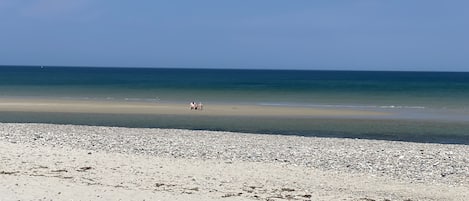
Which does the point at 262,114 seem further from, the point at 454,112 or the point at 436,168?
the point at 436,168

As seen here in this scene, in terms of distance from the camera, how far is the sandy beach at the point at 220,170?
1160 centimetres

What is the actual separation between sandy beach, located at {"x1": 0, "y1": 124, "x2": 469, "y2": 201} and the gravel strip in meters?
0.02

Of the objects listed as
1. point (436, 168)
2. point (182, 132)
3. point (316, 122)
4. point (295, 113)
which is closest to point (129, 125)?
point (182, 132)

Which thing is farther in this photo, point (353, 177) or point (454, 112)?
point (454, 112)

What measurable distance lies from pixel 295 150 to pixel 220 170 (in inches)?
176

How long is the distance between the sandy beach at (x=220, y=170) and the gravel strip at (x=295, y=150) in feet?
0.08

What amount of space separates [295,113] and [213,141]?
17187 mm

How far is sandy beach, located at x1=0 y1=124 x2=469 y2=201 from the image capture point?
11.6m

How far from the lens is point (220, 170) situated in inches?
556

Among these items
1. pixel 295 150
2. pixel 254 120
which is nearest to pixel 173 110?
pixel 254 120

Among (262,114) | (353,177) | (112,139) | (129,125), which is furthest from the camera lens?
(262,114)

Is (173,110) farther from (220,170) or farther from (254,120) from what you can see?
(220,170)

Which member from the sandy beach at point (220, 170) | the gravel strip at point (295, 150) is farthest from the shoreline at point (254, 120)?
the sandy beach at point (220, 170)

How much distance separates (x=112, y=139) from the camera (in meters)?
20.2
